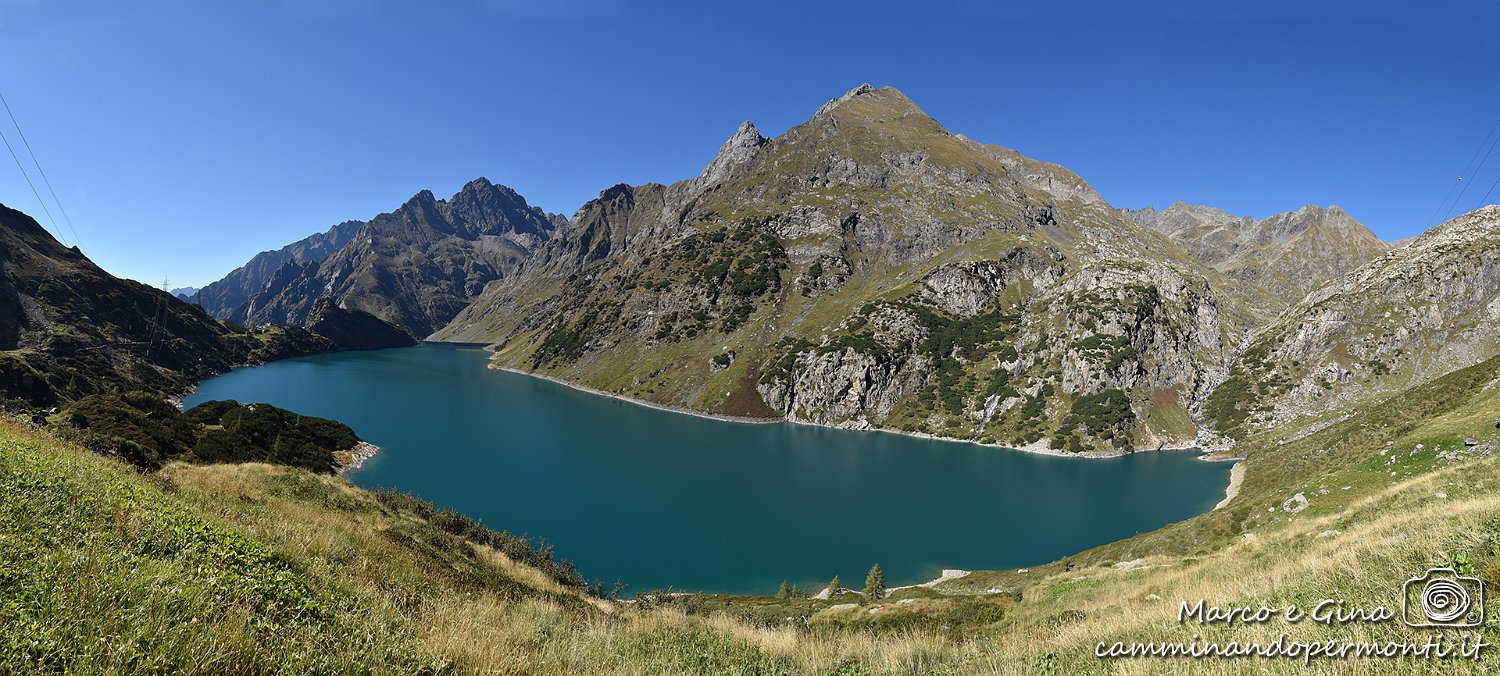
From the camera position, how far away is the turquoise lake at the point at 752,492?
60.2m

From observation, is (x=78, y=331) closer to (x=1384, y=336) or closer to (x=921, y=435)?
(x=921, y=435)

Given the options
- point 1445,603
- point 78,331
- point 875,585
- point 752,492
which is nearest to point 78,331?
point 78,331

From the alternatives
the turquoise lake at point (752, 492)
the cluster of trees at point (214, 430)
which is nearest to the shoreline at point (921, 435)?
the turquoise lake at point (752, 492)

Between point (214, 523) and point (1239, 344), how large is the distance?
685 feet

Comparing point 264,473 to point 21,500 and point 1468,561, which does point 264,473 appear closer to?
point 21,500

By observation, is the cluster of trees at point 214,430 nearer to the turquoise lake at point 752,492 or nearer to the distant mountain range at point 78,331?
the turquoise lake at point 752,492

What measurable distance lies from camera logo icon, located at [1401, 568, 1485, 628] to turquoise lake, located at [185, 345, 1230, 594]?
168ft

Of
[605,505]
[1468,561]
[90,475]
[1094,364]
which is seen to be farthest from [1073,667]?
[1094,364]

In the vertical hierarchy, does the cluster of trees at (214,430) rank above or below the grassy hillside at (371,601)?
below

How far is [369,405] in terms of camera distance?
13700 cm

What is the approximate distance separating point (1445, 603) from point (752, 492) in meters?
79.4

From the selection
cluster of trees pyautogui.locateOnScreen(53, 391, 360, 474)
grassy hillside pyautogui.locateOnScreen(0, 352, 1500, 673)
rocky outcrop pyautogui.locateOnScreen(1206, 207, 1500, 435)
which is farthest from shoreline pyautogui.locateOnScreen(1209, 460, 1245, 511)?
cluster of trees pyautogui.locateOnScreen(53, 391, 360, 474)

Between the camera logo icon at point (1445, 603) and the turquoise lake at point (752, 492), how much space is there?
168ft

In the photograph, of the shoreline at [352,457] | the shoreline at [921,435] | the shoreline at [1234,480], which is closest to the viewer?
the shoreline at [352,457]
